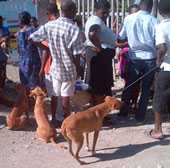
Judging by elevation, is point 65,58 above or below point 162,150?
above

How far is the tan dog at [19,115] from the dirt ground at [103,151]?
0.11 m

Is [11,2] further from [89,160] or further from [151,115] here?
[89,160]

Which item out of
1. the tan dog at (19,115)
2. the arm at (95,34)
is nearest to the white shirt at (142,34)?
the arm at (95,34)

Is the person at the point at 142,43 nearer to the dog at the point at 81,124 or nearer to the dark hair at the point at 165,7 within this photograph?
the dark hair at the point at 165,7

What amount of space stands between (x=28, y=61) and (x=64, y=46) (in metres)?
1.39

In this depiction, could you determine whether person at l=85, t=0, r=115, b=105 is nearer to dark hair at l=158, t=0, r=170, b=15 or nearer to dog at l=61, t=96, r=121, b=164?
dark hair at l=158, t=0, r=170, b=15

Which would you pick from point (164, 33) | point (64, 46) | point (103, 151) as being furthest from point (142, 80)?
point (103, 151)

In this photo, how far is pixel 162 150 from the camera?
6.66 m

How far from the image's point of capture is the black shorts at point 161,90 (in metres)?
6.81

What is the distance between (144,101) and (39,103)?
68.3 inches

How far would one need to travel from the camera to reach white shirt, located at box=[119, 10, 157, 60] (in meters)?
7.63

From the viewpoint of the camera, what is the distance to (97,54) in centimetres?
770

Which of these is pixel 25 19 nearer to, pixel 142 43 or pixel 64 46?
pixel 64 46

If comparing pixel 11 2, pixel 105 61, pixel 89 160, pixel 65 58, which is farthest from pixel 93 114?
pixel 11 2
